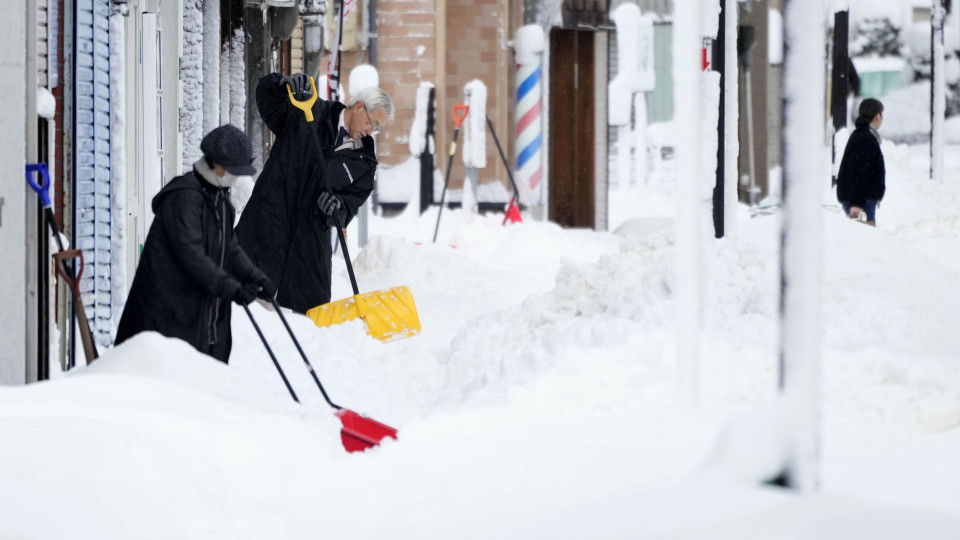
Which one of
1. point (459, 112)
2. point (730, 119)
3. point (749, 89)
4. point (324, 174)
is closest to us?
point (324, 174)

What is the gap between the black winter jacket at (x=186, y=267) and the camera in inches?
244

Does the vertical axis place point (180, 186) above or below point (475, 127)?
below

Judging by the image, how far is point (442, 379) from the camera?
721 cm

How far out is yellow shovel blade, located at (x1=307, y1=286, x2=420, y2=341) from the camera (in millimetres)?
8023

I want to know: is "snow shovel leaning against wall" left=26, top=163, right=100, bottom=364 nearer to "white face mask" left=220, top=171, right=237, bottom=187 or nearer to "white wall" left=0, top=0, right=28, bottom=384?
"white wall" left=0, top=0, right=28, bottom=384

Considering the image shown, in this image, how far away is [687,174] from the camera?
151 inches

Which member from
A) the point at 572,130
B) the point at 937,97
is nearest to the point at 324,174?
the point at 572,130

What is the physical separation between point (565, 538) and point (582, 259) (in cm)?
1155

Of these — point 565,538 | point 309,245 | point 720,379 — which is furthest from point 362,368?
point 565,538

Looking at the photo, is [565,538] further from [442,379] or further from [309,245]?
[309,245]

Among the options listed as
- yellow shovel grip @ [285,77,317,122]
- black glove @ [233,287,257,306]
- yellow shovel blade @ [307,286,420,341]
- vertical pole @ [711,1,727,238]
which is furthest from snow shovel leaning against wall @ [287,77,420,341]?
vertical pole @ [711,1,727,238]

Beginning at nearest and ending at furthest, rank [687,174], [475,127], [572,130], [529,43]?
[687,174] < [475,127] < [529,43] < [572,130]

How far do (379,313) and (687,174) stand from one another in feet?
14.3

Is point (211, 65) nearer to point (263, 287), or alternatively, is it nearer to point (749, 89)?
point (263, 287)
